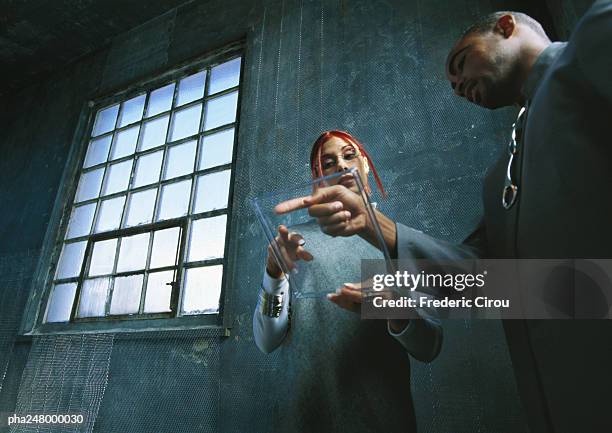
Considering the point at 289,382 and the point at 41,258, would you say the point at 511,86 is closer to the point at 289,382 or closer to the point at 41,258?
the point at 289,382

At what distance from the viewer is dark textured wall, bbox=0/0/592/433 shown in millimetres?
1361

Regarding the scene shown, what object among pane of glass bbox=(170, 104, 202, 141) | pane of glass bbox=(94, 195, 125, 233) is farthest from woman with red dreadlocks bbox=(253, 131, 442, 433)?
pane of glass bbox=(94, 195, 125, 233)

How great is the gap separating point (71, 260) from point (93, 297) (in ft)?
1.77

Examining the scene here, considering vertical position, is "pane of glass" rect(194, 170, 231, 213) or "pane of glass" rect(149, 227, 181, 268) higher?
"pane of glass" rect(194, 170, 231, 213)

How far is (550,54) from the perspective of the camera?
2.31 feet

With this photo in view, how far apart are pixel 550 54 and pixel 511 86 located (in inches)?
3.7

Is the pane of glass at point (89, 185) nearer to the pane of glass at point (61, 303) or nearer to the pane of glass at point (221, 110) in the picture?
the pane of glass at point (61, 303)

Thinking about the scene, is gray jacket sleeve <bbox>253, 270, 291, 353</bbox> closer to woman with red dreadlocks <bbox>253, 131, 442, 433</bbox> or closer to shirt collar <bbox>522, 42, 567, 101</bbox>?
woman with red dreadlocks <bbox>253, 131, 442, 433</bbox>

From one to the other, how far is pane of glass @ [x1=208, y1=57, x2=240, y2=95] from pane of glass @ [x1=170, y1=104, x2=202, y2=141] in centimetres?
21

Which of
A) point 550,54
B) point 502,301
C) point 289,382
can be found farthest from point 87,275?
point 550,54

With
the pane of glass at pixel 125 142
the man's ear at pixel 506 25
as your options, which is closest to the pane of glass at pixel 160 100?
the pane of glass at pixel 125 142

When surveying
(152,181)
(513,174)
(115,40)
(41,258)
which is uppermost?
(115,40)

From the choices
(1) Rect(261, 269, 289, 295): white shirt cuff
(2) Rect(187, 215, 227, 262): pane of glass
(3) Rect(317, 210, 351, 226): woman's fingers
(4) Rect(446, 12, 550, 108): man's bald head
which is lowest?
(3) Rect(317, 210, 351, 226): woman's fingers

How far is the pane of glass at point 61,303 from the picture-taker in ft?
9.17
